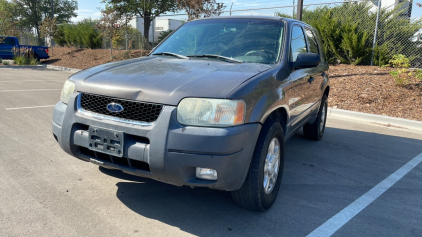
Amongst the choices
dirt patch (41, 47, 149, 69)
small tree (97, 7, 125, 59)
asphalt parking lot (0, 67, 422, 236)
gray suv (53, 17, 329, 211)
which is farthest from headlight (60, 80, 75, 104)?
small tree (97, 7, 125, 59)

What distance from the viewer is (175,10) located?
24.0m

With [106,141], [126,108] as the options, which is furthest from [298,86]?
[106,141]

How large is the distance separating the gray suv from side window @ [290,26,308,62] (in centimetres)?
32

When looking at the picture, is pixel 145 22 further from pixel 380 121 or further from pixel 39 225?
pixel 39 225

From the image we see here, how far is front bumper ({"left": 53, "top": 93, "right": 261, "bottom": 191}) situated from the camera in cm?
251

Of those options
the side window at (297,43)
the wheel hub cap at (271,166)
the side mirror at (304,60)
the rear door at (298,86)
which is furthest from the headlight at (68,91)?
the side window at (297,43)

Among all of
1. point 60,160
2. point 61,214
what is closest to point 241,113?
point 61,214

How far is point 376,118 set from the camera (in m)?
7.90

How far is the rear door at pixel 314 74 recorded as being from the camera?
15.4 feet

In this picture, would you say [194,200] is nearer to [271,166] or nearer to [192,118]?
[271,166]

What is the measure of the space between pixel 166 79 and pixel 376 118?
651 cm

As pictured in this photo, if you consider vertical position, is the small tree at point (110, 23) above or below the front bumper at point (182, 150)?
above

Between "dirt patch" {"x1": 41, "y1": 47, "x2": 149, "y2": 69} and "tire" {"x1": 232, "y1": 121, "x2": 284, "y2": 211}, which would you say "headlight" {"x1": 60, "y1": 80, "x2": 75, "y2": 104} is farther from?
"dirt patch" {"x1": 41, "y1": 47, "x2": 149, "y2": 69}

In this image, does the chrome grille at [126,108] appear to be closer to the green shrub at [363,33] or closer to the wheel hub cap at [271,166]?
the wheel hub cap at [271,166]
